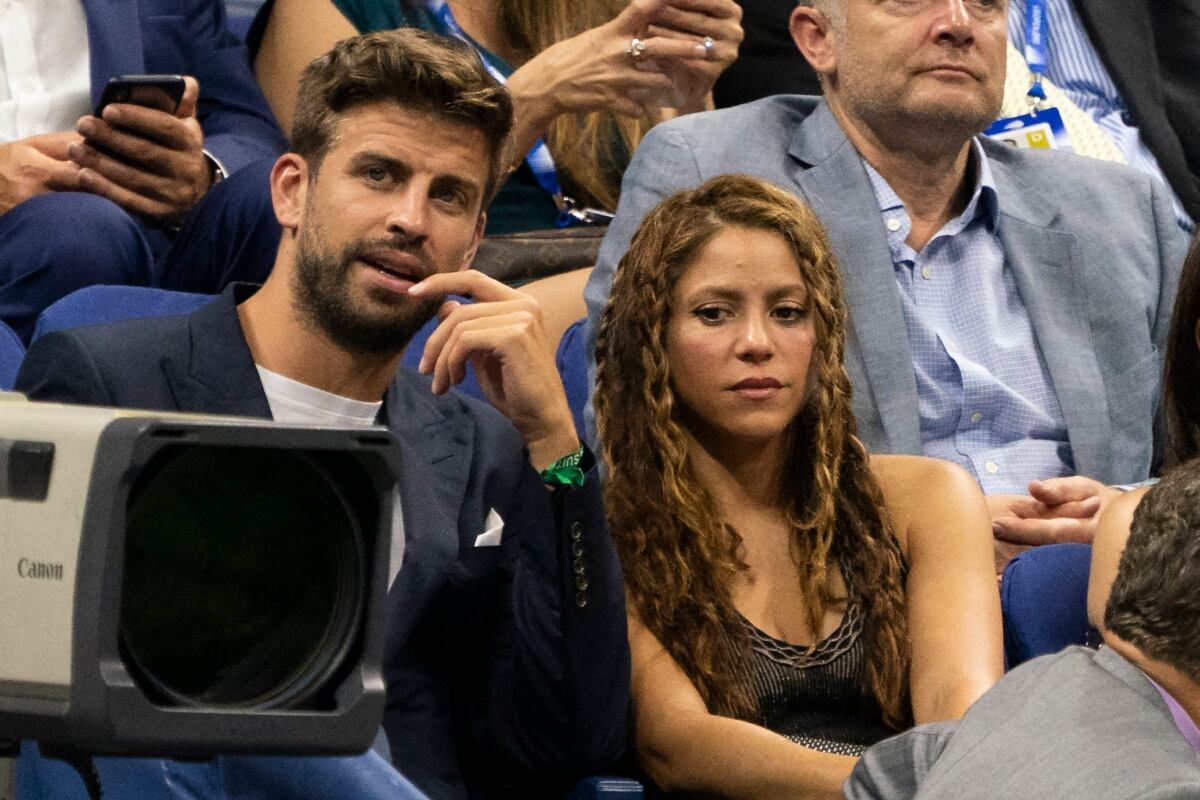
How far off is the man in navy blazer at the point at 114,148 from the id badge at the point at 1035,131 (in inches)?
50.8

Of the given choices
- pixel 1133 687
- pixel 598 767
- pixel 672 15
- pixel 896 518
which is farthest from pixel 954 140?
pixel 1133 687

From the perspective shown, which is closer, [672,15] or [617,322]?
[617,322]

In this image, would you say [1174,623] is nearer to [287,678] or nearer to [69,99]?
[287,678]

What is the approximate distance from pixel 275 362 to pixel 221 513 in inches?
38.3

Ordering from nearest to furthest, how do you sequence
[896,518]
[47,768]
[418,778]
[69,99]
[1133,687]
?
1. [47,768]
2. [1133,687]
3. [418,778]
4. [896,518]
5. [69,99]

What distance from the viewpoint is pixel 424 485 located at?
6.91ft

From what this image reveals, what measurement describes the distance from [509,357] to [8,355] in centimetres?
57

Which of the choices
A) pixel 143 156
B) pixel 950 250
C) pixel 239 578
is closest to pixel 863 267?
pixel 950 250

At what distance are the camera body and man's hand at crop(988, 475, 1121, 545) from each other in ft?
4.61

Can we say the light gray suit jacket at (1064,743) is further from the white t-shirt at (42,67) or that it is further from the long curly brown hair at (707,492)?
the white t-shirt at (42,67)

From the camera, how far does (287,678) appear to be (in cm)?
119

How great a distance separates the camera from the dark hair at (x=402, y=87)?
2.19 meters

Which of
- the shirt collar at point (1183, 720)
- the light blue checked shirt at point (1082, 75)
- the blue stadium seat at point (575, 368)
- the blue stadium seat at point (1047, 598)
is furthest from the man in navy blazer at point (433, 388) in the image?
the light blue checked shirt at point (1082, 75)

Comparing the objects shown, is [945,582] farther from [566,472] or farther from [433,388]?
[433,388]
